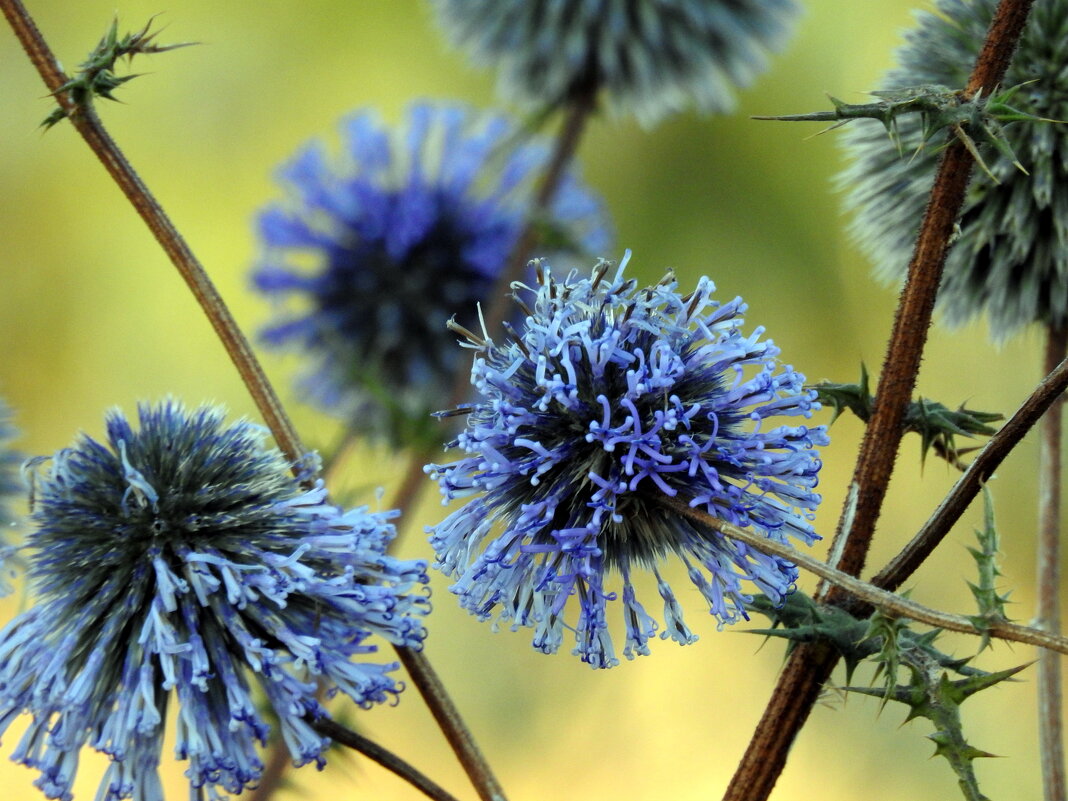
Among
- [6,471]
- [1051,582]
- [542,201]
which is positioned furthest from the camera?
[542,201]

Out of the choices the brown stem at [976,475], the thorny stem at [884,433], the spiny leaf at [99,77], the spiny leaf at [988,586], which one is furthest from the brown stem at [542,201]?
the spiny leaf at [988,586]

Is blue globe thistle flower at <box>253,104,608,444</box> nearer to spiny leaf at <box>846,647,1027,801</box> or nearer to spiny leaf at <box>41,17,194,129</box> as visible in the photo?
spiny leaf at <box>41,17,194,129</box>

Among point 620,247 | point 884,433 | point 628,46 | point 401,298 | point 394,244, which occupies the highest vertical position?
point 620,247

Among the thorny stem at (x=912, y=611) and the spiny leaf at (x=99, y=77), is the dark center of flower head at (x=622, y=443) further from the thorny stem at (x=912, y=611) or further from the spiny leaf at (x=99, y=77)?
the spiny leaf at (x=99, y=77)

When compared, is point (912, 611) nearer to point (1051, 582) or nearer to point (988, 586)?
point (988, 586)

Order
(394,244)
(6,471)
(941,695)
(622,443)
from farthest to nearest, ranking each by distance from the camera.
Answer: (394,244) → (6,471) → (622,443) → (941,695)

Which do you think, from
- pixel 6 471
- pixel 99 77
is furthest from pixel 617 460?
pixel 6 471

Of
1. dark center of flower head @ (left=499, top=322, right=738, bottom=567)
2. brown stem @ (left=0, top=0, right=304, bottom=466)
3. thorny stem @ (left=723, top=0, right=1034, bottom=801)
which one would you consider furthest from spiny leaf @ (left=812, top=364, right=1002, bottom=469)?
brown stem @ (left=0, top=0, right=304, bottom=466)
